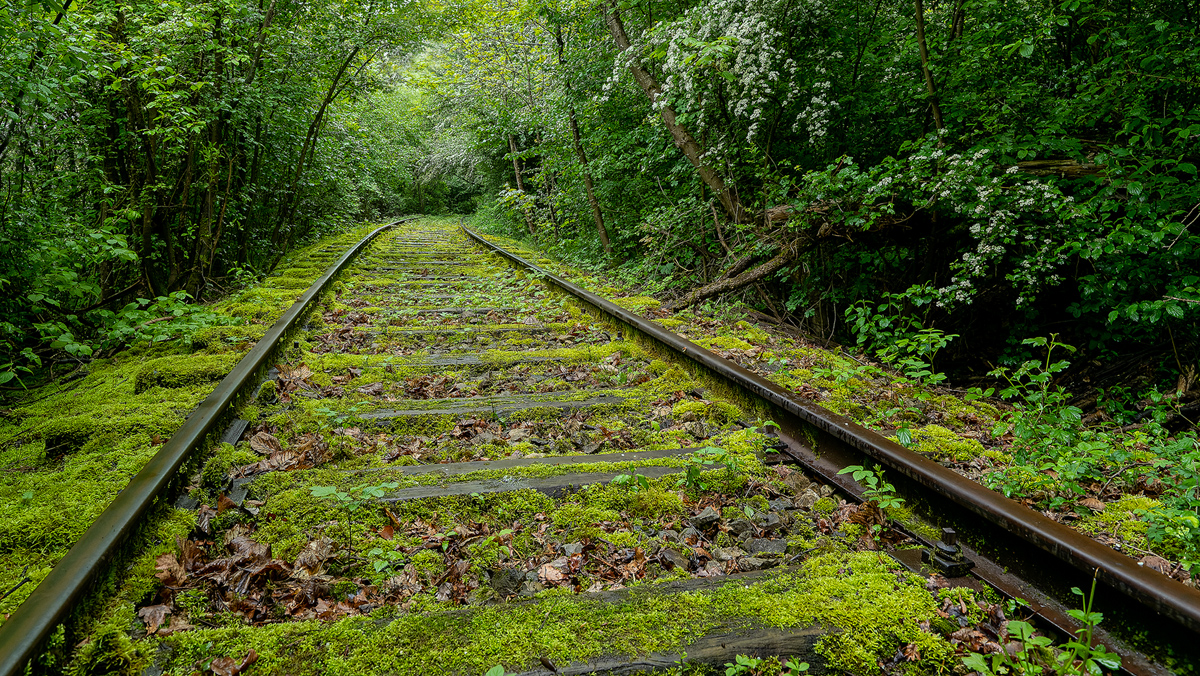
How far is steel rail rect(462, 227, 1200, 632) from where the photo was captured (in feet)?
4.55

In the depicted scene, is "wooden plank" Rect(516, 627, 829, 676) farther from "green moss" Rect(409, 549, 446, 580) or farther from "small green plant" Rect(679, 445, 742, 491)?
"small green plant" Rect(679, 445, 742, 491)

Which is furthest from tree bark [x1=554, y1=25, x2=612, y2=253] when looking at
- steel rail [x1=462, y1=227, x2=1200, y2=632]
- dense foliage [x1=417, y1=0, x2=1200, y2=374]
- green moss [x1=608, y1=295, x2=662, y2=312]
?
steel rail [x1=462, y1=227, x2=1200, y2=632]

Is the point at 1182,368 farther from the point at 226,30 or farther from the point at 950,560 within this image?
the point at 226,30

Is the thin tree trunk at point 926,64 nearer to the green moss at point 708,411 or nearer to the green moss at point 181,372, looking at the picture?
the green moss at point 708,411

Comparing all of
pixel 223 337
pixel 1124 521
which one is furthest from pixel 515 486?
pixel 223 337

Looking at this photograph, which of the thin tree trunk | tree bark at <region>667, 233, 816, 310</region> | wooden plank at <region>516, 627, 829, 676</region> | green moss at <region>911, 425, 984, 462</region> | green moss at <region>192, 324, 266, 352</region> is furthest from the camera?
tree bark at <region>667, 233, 816, 310</region>

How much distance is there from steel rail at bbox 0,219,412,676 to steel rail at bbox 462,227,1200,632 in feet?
8.28

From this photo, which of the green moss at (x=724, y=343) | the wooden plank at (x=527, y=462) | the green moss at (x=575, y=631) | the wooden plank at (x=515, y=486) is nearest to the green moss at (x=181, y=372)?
the wooden plank at (x=527, y=462)

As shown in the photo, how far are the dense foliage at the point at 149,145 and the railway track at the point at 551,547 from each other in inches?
83.1

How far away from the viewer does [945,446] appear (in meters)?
2.69

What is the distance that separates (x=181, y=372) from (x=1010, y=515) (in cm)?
401

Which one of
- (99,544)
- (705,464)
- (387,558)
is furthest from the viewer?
(705,464)

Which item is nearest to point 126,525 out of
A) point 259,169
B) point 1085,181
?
point 1085,181

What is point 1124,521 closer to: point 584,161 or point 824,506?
point 824,506
